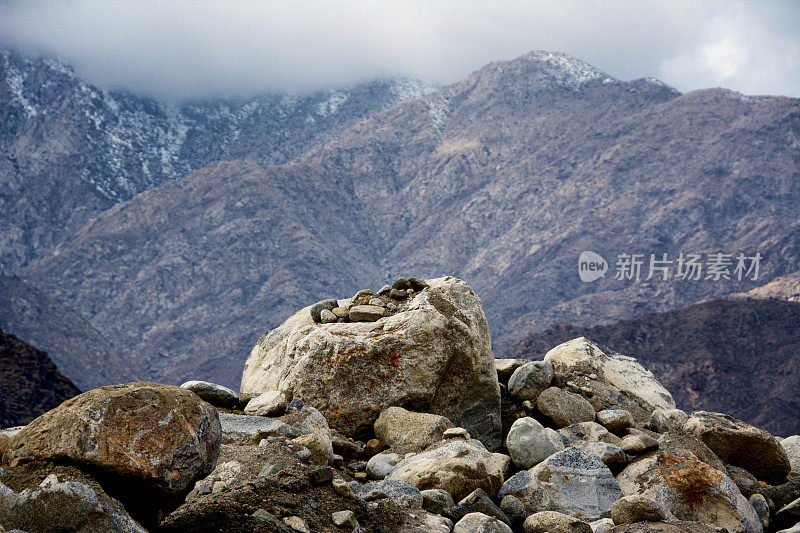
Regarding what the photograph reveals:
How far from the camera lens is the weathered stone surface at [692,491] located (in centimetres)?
822

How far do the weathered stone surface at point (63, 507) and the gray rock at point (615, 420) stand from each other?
7.21 m

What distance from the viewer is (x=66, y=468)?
509 centimetres

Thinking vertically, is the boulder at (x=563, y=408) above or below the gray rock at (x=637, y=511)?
above

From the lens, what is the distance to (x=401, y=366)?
10.0 metres

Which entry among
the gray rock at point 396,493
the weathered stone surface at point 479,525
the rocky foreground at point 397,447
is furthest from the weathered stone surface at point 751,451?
the gray rock at point 396,493

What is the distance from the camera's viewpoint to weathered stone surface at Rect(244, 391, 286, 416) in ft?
28.9

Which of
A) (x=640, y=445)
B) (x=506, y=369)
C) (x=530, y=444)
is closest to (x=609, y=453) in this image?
(x=640, y=445)

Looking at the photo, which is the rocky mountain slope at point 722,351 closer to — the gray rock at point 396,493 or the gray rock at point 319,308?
the gray rock at point 319,308

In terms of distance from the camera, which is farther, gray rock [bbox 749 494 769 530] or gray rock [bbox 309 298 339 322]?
gray rock [bbox 309 298 339 322]

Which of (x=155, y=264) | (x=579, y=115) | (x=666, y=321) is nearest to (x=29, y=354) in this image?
(x=666, y=321)

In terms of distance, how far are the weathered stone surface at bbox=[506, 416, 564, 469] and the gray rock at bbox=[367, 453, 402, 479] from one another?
1558mm

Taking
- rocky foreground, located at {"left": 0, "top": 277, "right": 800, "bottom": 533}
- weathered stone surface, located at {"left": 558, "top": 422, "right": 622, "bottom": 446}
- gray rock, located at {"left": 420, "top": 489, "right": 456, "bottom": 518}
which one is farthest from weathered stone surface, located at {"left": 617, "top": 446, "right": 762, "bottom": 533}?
gray rock, located at {"left": 420, "top": 489, "right": 456, "bottom": 518}

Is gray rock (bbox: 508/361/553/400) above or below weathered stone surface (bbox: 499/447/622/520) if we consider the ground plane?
above

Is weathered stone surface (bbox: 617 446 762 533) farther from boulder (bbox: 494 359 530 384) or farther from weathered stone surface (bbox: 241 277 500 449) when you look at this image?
boulder (bbox: 494 359 530 384)
